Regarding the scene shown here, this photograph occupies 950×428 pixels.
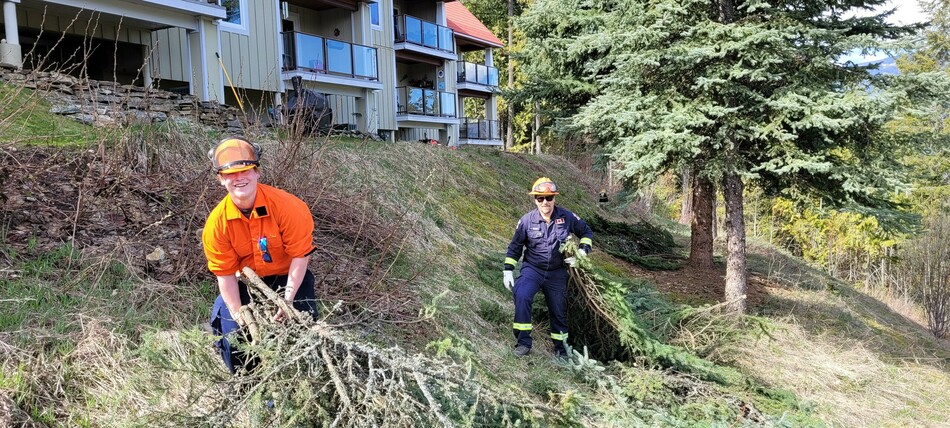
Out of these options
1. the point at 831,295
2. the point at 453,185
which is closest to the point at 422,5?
the point at 453,185

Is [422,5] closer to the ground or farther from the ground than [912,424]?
farther from the ground

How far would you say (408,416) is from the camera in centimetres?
260

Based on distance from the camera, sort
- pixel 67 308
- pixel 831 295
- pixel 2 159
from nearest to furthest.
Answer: pixel 67 308, pixel 2 159, pixel 831 295

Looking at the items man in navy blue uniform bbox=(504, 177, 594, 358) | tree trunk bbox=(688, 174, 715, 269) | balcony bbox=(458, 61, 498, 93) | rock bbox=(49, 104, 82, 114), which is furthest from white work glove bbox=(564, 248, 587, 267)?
balcony bbox=(458, 61, 498, 93)

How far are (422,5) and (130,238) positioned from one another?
21.1 m

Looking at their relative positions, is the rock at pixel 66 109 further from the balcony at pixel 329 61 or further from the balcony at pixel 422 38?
the balcony at pixel 422 38

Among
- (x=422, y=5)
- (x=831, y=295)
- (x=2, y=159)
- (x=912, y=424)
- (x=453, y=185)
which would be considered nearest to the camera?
(x=2, y=159)

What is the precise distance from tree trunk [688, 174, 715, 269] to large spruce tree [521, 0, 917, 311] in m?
1.65

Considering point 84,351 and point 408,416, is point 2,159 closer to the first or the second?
point 84,351

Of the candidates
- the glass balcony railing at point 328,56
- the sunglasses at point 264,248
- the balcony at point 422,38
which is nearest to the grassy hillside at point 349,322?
the sunglasses at point 264,248

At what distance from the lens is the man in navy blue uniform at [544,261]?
18.3 ft

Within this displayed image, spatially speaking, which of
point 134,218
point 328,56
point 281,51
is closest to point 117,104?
point 134,218

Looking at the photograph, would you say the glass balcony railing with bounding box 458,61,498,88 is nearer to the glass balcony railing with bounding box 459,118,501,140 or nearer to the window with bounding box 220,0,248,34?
the glass balcony railing with bounding box 459,118,501,140

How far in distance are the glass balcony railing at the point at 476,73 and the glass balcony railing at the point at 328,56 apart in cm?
865
